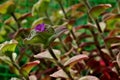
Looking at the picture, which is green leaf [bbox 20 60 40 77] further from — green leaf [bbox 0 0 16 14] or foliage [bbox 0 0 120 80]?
green leaf [bbox 0 0 16 14]

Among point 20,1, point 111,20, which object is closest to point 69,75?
point 111,20

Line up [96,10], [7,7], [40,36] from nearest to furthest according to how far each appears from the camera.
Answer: [40,36], [96,10], [7,7]

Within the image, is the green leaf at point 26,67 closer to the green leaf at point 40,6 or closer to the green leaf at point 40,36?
the green leaf at point 40,36

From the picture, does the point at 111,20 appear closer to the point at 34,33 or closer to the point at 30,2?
the point at 34,33

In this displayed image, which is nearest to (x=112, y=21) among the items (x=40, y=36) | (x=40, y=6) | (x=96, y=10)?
(x=96, y=10)

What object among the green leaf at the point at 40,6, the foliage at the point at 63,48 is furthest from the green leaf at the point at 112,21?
the green leaf at the point at 40,6

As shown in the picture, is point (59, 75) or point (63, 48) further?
point (63, 48)

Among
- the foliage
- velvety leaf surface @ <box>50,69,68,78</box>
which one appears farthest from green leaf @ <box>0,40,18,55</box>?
velvety leaf surface @ <box>50,69,68,78</box>

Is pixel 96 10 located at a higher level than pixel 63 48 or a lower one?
higher

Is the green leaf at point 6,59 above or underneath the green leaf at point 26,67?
above

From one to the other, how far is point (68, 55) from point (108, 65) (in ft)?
0.37

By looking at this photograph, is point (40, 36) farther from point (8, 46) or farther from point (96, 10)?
point (96, 10)

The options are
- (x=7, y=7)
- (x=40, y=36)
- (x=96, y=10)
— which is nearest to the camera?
(x=40, y=36)

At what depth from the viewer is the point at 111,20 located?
0.95 m
